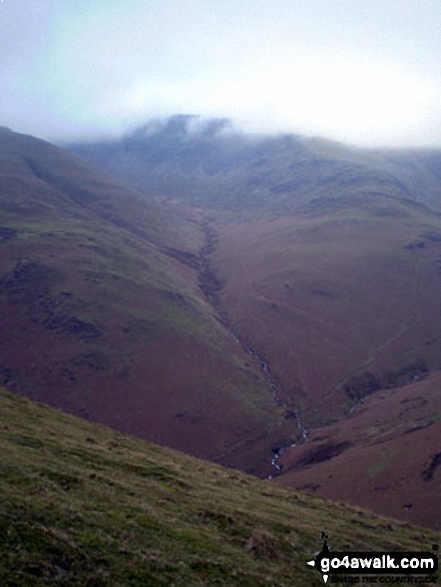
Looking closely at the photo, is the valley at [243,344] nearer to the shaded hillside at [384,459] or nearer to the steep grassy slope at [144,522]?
the shaded hillside at [384,459]

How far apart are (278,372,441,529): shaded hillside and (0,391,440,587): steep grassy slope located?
15.0m

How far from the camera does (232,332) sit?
307 ft

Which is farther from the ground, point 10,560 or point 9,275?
point 9,275

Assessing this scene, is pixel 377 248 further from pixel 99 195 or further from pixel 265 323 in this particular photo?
pixel 99 195

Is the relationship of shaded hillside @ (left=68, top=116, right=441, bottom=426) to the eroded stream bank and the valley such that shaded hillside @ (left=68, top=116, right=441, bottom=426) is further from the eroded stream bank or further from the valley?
the eroded stream bank

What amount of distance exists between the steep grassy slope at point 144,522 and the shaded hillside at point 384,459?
591 inches

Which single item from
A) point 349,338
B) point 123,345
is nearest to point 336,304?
point 349,338

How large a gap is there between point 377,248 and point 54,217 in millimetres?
90739

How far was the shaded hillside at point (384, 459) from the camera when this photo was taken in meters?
38.7

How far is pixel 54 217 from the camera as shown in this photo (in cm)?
12531

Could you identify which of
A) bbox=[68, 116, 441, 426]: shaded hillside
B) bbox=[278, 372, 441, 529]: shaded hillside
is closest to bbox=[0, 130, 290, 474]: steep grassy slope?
bbox=[278, 372, 441, 529]: shaded hillside

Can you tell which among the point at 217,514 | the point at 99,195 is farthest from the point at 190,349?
the point at 99,195

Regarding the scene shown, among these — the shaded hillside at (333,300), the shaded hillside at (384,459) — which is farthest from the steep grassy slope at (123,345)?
the shaded hillside at (333,300)

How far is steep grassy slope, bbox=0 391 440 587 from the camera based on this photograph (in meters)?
12.1
